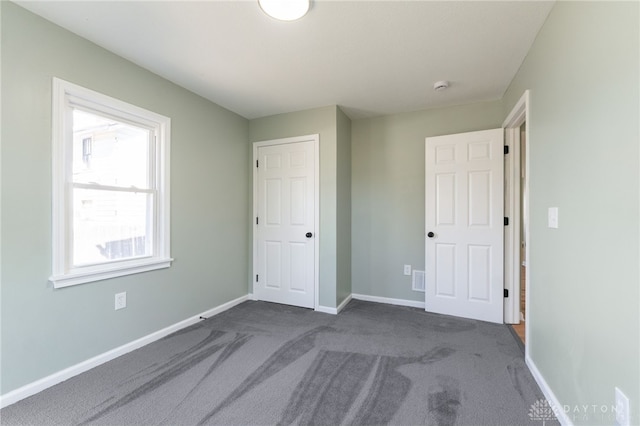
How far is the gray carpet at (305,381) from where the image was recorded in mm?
→ 1521

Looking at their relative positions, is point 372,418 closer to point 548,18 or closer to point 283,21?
point 283,21

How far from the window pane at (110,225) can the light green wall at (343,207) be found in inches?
77.7

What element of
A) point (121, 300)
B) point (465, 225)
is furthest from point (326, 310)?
point (121, 300)

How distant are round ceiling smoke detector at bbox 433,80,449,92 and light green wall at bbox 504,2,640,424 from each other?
0.78 meters

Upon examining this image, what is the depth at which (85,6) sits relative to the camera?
165cm

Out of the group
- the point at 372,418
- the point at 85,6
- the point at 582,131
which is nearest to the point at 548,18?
the point at 582,131

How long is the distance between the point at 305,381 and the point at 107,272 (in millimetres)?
1718

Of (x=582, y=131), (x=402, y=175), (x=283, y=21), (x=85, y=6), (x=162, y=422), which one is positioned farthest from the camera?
(x=402, y=175)

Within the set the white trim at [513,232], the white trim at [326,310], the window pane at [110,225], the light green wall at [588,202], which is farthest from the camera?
the white trim at [326,310]

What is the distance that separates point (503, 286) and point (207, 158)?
11.4 ft

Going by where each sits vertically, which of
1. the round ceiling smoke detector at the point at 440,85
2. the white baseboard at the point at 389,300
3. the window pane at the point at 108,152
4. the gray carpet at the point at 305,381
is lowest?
the gray carpet at the point at 305,381

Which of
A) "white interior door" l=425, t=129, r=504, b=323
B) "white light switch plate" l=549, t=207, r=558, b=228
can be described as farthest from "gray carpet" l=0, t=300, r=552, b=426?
"white light switch plate" l=549, t=207, r=558, b=228

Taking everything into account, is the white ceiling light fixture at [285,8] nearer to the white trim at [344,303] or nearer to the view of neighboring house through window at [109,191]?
the view of neighboring house through window at [109,191]

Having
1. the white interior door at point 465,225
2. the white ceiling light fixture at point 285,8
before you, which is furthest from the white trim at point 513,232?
the white ceiling light fixture at point 285,8
